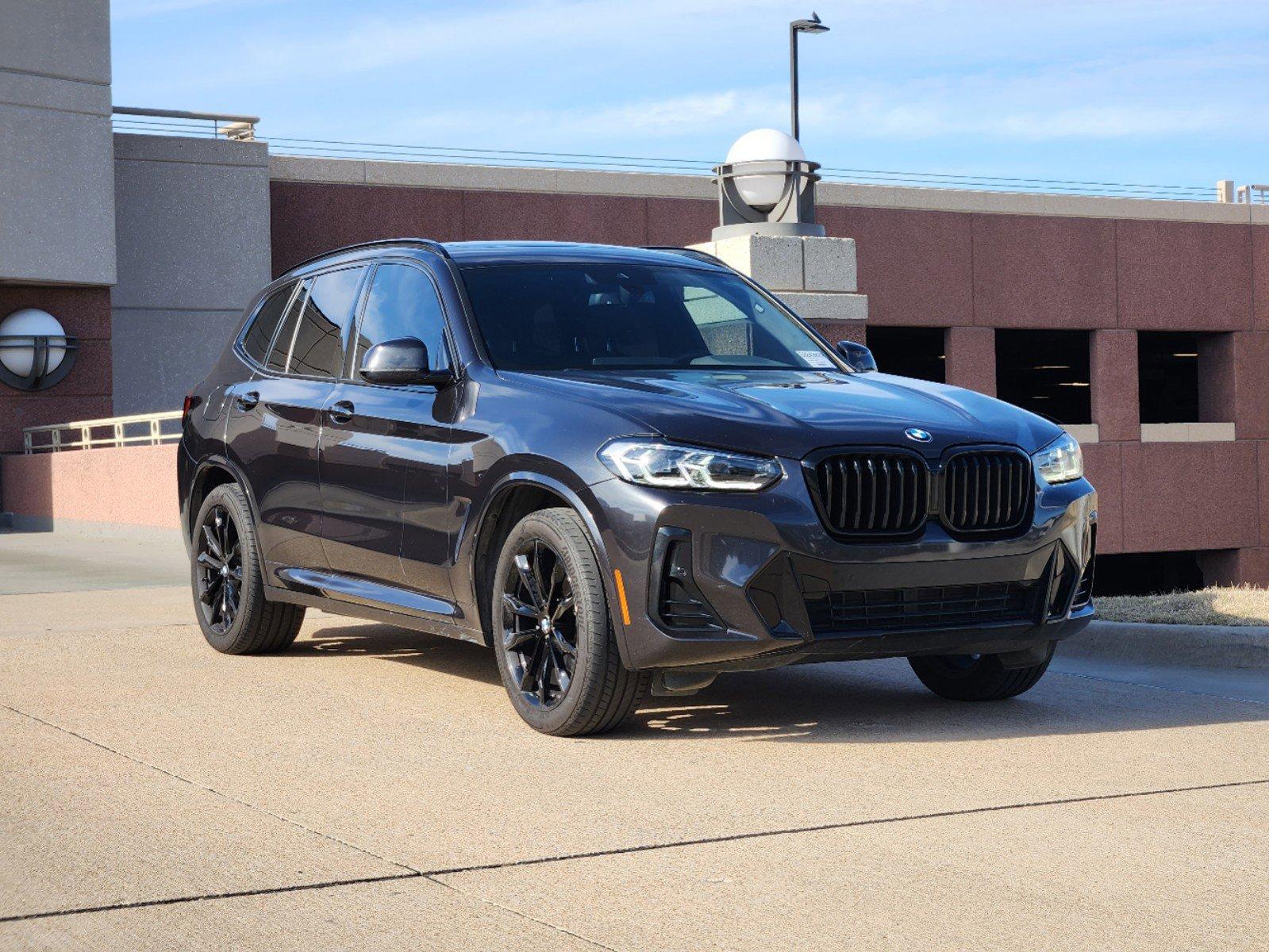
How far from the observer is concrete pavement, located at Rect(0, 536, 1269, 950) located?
13.4 feet

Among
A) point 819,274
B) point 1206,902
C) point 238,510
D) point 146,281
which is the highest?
point 146,281

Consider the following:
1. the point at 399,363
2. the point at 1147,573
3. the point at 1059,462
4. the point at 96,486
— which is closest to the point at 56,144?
the point at 96,486

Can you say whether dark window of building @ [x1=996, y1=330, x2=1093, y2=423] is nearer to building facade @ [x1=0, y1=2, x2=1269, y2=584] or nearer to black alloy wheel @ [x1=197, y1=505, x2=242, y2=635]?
building facade @ [x1=0, y1=2, x2=1269, y2=584]

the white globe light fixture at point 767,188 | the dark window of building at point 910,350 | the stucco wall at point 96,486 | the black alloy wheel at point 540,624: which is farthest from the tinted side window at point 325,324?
the dark window of building at point 910,350

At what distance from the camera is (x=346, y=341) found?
26.5 ft

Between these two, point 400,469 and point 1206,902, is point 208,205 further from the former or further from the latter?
point 1206,902

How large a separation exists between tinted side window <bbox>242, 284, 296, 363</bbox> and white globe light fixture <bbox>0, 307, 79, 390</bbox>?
19.6 meters

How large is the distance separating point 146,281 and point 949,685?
2351 cm

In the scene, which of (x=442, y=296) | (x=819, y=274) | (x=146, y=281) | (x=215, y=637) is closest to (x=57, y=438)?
(x=146, y=281)

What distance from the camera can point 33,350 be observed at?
89.9 feet

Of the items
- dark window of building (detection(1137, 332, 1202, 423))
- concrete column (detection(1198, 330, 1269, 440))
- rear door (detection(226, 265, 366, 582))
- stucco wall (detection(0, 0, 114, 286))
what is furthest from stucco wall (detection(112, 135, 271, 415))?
rear door (detection(226, 265, 366, 582))

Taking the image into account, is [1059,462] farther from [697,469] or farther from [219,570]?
Answer: [219,570]

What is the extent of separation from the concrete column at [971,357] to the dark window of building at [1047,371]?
2043 mm

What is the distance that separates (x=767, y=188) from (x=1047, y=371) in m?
25.9
